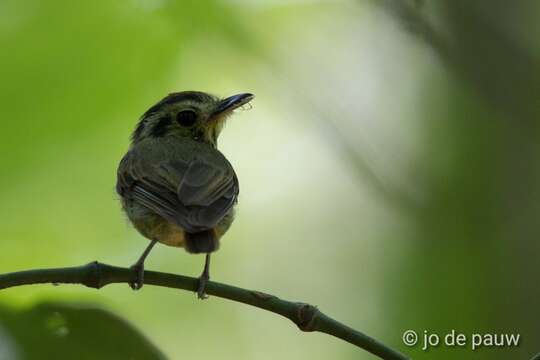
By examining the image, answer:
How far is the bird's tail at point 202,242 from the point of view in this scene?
3387 mm

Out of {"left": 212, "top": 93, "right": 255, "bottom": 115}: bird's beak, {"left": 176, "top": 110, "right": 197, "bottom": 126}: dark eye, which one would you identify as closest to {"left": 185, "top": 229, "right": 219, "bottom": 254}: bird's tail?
{"left": 212, "top": 93, "right": 255, "bottom": 115}: bird's beak

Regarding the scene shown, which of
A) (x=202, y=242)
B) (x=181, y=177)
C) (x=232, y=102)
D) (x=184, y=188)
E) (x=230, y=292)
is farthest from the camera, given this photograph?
(x=232, y=102)

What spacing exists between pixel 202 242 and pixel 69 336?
605mm

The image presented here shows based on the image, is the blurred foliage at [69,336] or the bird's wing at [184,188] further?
the bird's wing at [184,188]

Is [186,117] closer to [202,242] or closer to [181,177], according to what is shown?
[181,177]

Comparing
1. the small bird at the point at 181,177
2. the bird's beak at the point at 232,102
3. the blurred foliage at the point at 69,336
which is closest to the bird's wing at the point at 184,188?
the small bird at the point at 181,177

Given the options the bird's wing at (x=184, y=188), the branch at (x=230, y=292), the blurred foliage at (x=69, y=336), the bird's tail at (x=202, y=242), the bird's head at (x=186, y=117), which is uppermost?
the bird's head at (x=186, y=117)

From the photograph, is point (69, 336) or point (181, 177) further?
point (181, 177)

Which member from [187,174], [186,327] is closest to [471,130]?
[187,174]

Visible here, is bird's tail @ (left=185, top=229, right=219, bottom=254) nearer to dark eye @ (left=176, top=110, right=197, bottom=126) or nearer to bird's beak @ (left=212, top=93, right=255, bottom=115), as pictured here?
bird's beak @ (left=212, top=93, right=255, bottom=115)

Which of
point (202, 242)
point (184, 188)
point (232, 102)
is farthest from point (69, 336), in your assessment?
point (232, 102)

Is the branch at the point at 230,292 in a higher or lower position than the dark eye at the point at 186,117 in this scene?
lower

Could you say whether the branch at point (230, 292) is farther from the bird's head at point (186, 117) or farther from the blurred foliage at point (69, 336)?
the bird's head at point (186, 117)

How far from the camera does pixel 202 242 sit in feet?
11.3
